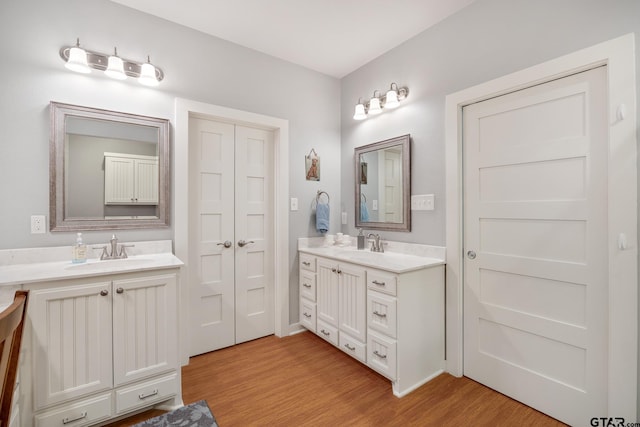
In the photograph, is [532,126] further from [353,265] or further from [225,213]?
[225,213]

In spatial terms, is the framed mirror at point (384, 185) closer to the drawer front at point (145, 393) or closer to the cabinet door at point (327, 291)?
Result: the cabinet door at point (327, 291)

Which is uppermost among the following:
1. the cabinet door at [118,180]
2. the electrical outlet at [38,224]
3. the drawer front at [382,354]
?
the cabinet door at [118,180]

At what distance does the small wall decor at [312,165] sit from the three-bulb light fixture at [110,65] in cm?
144

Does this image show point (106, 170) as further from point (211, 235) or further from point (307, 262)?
point (307, 262)

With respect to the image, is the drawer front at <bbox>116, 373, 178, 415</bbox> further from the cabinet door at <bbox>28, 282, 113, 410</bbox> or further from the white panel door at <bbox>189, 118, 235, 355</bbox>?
the white panel door at <bbox>189, 118, 235, 355</bbox>

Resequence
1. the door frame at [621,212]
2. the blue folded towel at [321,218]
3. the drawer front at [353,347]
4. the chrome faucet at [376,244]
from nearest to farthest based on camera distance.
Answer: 1. the door frame at [621,212]
2. the drawer front at [353,347]
3. the chrome faucet at [376,244]
4. the blue folded towel at [321,218]

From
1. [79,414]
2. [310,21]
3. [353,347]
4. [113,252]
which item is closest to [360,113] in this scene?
[310,21]

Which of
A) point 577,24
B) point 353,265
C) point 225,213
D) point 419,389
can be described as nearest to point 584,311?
point 419,389

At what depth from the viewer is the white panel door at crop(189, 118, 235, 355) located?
2.43 meters

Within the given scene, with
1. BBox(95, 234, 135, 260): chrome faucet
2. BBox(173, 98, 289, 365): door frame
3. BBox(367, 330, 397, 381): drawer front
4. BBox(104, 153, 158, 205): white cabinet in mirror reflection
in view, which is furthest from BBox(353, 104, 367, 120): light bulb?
BBox(95, 234, 135, 260): chrome faucet

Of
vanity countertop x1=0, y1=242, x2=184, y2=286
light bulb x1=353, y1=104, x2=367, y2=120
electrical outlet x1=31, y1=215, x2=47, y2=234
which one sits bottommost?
vanity countertop x1=0, y1=242, x2=184, y2=286

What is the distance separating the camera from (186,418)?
165cm

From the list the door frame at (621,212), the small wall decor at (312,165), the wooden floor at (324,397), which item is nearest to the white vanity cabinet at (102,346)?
the wooden floor at (324,397)

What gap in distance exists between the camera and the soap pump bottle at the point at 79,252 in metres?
1.80
